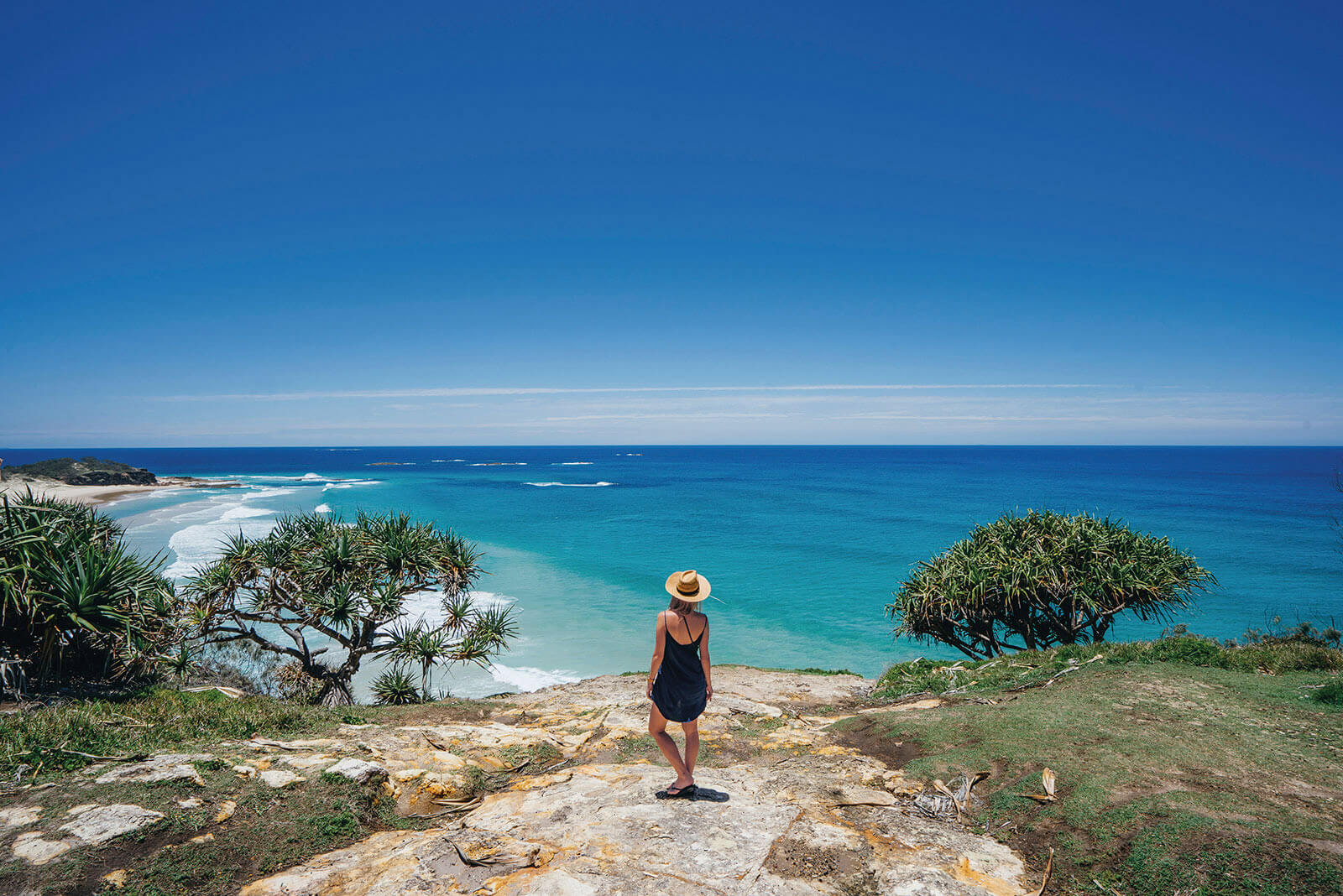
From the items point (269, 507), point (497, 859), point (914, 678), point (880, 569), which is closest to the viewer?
point (497, 859)

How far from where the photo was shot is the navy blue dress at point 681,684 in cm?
543

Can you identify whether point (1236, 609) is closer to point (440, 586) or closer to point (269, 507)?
point (440, 586)

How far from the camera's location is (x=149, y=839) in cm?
443

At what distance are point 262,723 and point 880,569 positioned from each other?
3446 centimetres

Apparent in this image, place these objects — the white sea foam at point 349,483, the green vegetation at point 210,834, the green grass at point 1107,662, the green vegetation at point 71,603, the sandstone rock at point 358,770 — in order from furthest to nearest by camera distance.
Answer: the white sea foam at point 349,483, the green grass at point 1107,662, the green vegetation at point 71,603, the sandstone rock at point 358,770, the green vegetation at point 210,834

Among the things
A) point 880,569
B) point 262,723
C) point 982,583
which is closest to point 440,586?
point 262,723

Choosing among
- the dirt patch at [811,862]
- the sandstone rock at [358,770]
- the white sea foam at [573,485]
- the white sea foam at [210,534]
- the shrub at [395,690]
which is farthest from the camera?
the white sea foam at [573,485]

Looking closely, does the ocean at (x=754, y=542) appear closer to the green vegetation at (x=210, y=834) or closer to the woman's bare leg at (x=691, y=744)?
the green vegetation at (x=210, y=834)

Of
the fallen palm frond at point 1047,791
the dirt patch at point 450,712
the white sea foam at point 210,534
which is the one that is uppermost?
the fallen palm frond at point 1047,791

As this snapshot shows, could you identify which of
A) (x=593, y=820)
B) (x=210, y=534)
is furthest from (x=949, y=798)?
(x=210, y=534)

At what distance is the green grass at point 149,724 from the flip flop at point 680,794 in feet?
15.1

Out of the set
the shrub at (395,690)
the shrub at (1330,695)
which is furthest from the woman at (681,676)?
the shrub at (1330,695)

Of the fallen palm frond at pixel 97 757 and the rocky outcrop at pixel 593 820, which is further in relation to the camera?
the fallen palm frond at pixel 97 757

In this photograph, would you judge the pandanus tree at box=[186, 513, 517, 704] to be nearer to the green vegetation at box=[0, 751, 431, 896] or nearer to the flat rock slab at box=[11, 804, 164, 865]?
the green vegetation at box=[0, 751, 431, 896]
